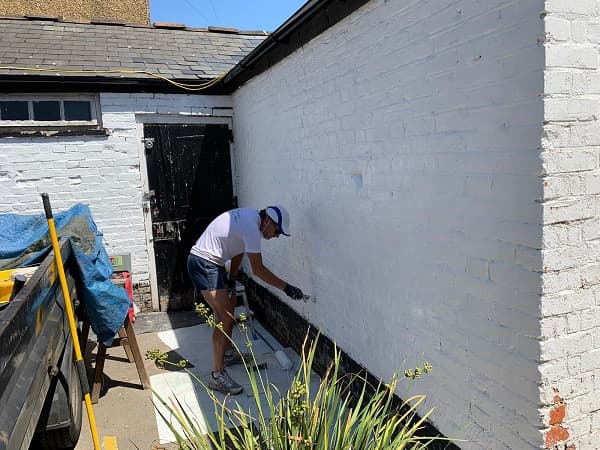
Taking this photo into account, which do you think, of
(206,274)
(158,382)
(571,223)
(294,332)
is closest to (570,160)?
(571,223)

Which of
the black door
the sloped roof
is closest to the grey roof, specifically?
the sloped roof

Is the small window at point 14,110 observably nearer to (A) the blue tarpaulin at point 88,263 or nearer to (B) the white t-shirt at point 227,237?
Result: (A) the blue tarpaulin at point 88,263

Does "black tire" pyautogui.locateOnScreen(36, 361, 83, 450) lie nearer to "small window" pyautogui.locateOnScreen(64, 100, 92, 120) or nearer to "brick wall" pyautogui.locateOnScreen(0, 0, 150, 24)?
"small window" pyautogui.locateOnScreen(64, 100, 92, 120)

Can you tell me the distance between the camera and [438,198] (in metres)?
2.54

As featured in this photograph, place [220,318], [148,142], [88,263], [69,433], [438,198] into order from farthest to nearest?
[148,142], [220,318], [88,263], [69,433], [438,198]

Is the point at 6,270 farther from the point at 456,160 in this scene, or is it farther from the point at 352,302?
the point at 456,160

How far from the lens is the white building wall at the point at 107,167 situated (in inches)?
231

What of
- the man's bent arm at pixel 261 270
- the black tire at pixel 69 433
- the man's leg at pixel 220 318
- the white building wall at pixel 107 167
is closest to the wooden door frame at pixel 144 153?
the white building wall at pixel 107 167

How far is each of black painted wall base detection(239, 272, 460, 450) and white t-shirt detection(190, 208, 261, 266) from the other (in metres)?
0.98

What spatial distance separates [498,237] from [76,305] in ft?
10.2

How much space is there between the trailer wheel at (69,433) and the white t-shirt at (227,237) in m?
1.43

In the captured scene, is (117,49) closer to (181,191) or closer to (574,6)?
(181,191)


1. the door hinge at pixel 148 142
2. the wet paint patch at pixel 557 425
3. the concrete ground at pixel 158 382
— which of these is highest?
the door hinge at pixel 148 142

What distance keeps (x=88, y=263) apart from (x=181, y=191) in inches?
114
